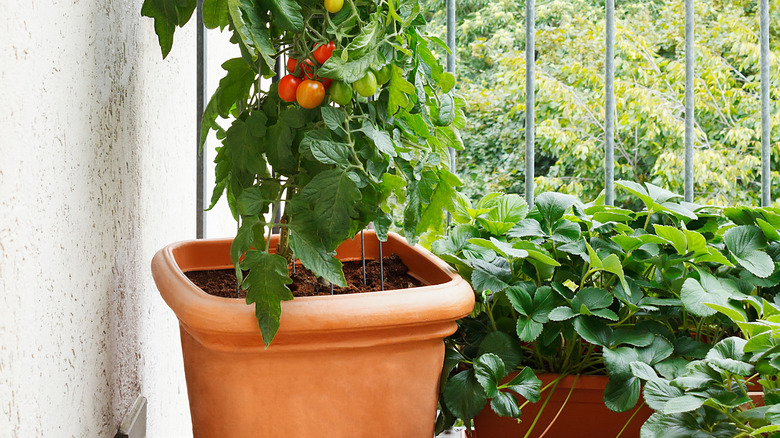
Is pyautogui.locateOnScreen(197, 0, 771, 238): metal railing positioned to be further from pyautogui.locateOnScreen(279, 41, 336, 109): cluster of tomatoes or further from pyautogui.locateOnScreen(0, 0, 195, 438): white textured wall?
pyautogui.locateOnScreen(279, 41, 336, 109): cluster of tomatoes

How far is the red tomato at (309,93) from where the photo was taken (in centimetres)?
62

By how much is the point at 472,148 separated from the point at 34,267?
7.06 metres

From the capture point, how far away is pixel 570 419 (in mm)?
875

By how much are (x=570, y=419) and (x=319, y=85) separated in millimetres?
581

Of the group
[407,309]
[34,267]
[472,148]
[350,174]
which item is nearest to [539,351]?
[407,309]

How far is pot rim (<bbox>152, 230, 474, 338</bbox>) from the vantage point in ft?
2.04

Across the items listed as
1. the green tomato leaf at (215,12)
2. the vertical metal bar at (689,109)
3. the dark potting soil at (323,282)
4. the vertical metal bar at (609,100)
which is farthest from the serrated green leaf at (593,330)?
the green tomato leaf at (215,12)

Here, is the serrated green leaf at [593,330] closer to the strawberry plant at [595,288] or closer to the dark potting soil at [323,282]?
the strawberry plant at [595,288]

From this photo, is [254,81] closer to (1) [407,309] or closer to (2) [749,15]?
(1) [407,309]

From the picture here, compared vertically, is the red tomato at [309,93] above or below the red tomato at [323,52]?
below

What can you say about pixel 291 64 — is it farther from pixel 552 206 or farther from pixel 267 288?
pixel 552 206

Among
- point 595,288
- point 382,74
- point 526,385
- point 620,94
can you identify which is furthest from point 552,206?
point 620,94

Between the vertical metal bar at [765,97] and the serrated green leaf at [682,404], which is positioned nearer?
the serrated green leaf at [682,404]

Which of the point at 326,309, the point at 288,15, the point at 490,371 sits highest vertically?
the point at 288,15
